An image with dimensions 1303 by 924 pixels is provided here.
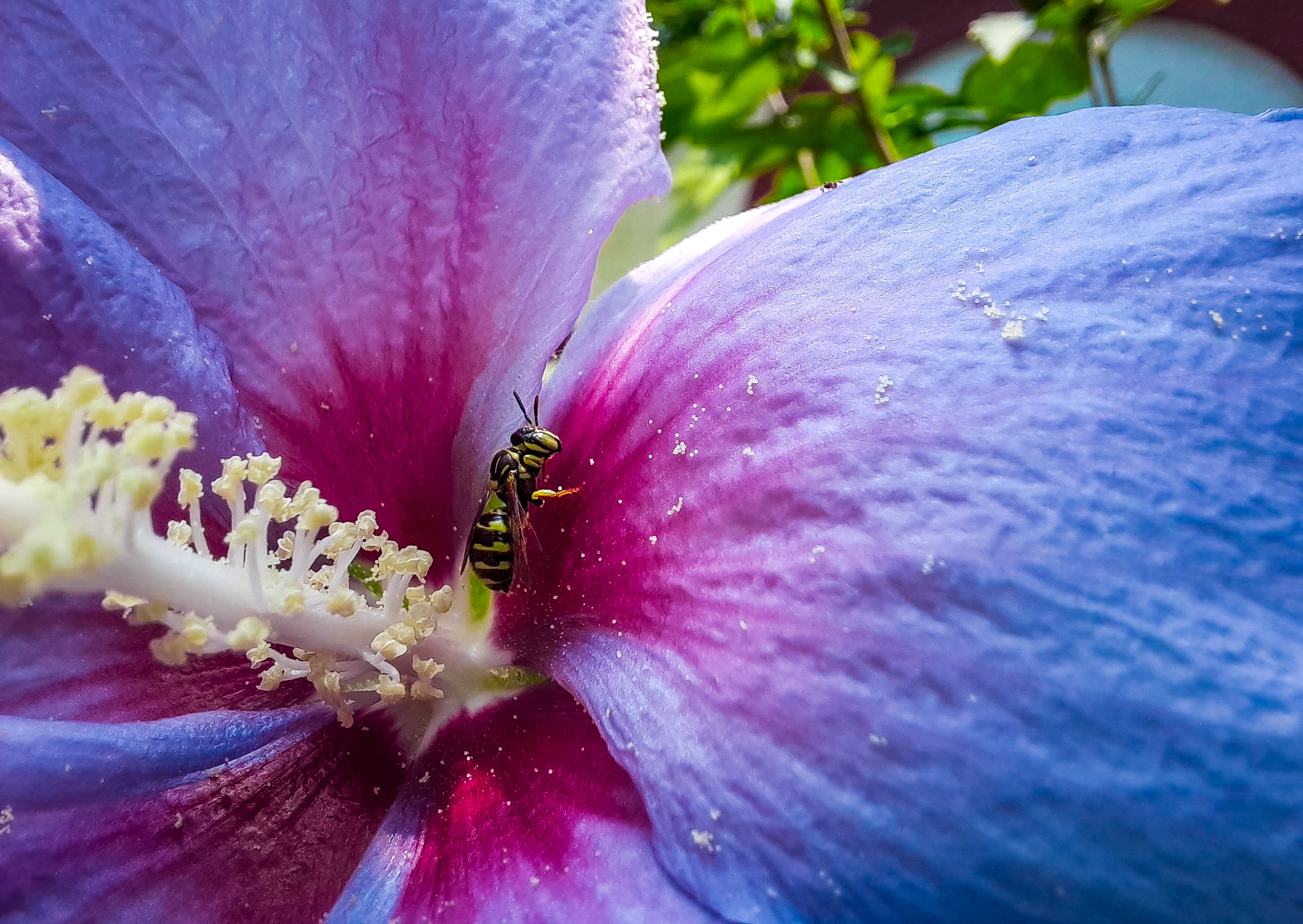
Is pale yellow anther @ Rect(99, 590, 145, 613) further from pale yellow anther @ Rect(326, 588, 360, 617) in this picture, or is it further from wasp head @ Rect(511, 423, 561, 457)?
wasp head @ Rect(511, 423, 561, 457)

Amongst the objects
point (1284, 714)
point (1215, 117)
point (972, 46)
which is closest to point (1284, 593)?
A: point (1284, 714)

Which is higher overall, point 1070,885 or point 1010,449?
point 1010,449

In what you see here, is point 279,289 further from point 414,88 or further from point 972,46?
point 972,46

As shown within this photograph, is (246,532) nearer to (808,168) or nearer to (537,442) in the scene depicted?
(537,442)

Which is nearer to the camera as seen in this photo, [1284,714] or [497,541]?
[1284,714]

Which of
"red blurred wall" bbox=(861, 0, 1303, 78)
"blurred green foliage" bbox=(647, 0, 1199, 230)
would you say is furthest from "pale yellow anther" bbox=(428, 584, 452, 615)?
"red blurred wall" bbox=(861, 0, 1303, 78)

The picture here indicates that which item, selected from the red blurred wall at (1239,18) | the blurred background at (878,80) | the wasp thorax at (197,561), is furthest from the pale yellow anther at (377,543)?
the red blurred wall at (1239,18)
